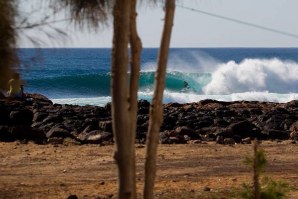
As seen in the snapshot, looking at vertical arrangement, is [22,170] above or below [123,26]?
below

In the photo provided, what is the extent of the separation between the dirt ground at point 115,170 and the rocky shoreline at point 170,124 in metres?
0.99

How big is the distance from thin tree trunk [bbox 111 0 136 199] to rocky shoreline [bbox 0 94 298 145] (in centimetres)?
1151

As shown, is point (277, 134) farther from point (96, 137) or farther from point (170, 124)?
point (96, 137)

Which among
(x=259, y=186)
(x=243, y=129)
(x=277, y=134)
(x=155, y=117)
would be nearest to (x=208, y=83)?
(x=243, y=129)

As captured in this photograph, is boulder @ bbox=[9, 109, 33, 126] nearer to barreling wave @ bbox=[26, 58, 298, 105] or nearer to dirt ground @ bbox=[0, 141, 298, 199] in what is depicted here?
dirt ground @ bbox=[0, 141, 298, 199]

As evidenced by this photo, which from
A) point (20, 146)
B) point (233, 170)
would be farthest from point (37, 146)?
point (233, 170)

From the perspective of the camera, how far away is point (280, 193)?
25.1 feet

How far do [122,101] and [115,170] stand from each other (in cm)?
704

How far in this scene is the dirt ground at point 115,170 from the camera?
1064 centimetres

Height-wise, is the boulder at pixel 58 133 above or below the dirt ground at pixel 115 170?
above

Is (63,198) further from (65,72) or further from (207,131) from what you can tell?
(65,72)

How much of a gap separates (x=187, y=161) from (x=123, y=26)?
28.0 feet

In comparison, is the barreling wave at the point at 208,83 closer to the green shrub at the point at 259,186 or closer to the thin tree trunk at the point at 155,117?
the green shrub at the point at 259,186

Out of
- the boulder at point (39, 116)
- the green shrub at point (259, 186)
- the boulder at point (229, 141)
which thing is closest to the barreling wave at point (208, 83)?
the boulder at point (39, 116)
